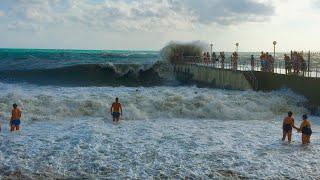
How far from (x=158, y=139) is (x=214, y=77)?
67.6ft

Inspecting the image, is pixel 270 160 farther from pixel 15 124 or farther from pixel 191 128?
pixel 15 124

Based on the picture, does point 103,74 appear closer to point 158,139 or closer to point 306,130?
point 158,139

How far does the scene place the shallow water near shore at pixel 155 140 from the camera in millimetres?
11359

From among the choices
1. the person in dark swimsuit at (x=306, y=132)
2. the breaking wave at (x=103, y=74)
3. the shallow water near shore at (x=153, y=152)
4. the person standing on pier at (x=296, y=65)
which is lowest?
the shallow water near shore at (x=153, y=152)

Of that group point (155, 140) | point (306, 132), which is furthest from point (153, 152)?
point (306, 132)

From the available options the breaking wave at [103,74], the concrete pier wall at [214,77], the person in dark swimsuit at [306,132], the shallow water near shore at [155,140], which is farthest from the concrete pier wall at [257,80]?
the person in dark swimsuit at [306,132]

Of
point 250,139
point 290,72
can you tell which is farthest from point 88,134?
point 290,72

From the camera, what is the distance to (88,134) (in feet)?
50.5

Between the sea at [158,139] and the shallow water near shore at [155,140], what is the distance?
24 mm

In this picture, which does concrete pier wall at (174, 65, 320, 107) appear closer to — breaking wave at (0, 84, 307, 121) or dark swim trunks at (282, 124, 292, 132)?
breaking wave at (0, 84, 307, 121)

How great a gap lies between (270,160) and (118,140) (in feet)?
15.7

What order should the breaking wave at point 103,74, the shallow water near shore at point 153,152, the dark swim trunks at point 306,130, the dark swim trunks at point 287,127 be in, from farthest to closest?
the breaking wave at point 103,74 → the dark swim trunks at point 287,127 → the dark swim trunks at point 306,130 → the shallow water near shore at point 153,152

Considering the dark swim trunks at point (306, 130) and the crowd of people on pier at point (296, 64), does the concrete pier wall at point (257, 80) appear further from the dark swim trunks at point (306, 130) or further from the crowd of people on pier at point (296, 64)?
the dark swim trunks at point (306, 130)

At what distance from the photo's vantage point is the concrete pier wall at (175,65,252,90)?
3019 centimetres
